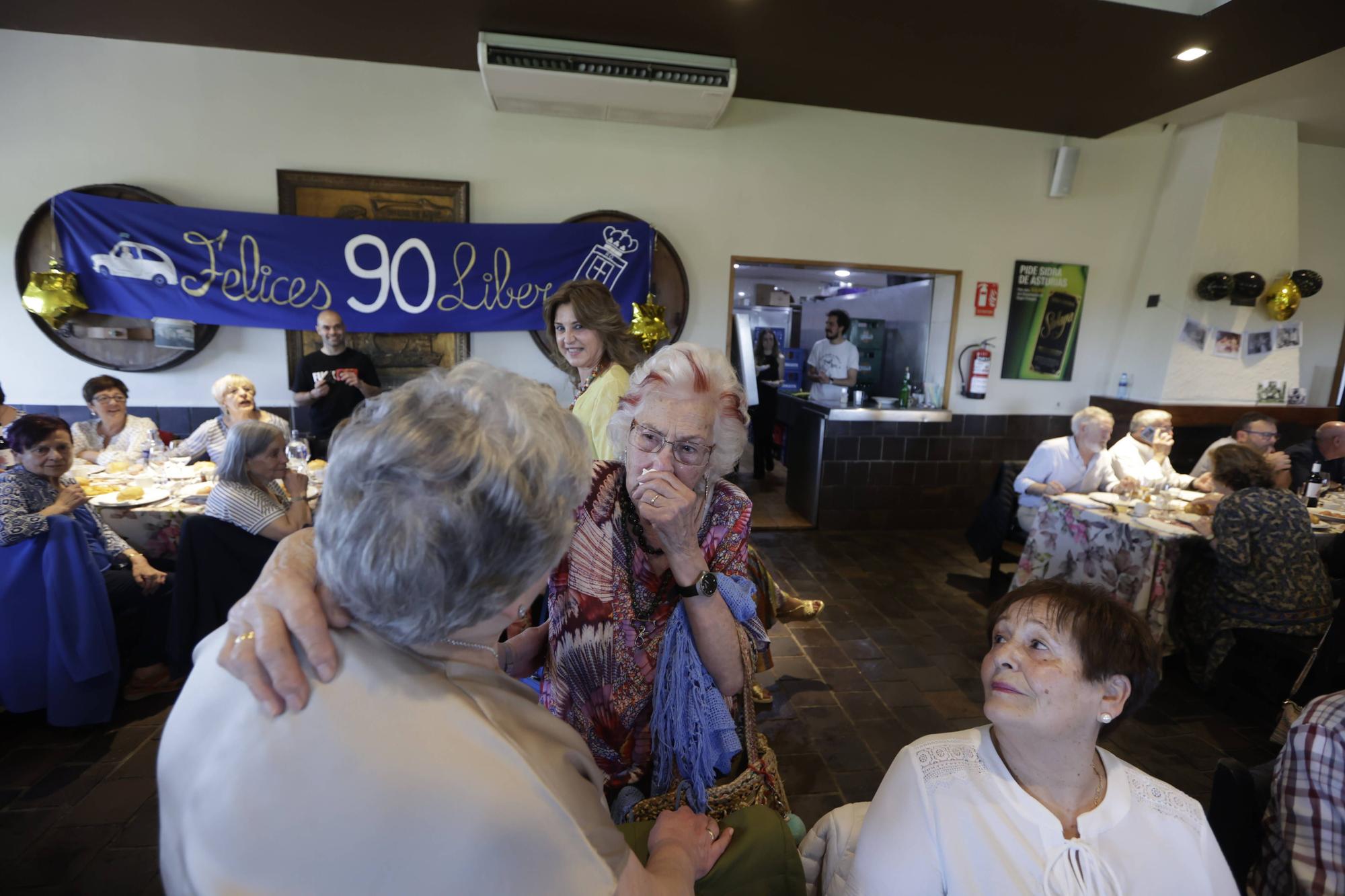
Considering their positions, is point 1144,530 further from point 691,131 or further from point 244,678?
point 691,131

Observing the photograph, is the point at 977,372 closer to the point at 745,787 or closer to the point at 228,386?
the point at 745,787

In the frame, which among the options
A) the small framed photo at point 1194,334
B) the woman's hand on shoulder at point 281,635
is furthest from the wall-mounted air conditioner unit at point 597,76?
the small framed photo at point 1194,334

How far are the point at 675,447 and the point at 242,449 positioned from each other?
6.96ft

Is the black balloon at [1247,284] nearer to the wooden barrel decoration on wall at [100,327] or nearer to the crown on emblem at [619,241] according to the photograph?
the crown on emblem at [619,241]

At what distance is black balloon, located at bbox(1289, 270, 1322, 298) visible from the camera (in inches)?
217

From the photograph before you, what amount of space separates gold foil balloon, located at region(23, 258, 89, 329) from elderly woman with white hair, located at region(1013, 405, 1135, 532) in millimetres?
6843

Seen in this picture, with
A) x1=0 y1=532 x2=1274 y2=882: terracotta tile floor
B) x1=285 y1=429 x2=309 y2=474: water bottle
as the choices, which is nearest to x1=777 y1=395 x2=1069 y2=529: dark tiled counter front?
x1=0 y1=532 x2=1274 y2=882: terracotta tile floor

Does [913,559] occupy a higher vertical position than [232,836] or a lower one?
lower

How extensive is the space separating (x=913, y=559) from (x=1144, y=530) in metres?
1.93

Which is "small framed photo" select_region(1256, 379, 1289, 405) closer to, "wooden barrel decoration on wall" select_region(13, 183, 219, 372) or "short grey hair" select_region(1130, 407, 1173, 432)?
"short grey hair" select_region(1130, 407, 1173, 432)

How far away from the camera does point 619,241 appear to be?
193 inches

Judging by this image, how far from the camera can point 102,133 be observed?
Answer: 436 centimetres

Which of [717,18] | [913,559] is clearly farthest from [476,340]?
[913,559]

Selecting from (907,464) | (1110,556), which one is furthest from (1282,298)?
(1110,556)
